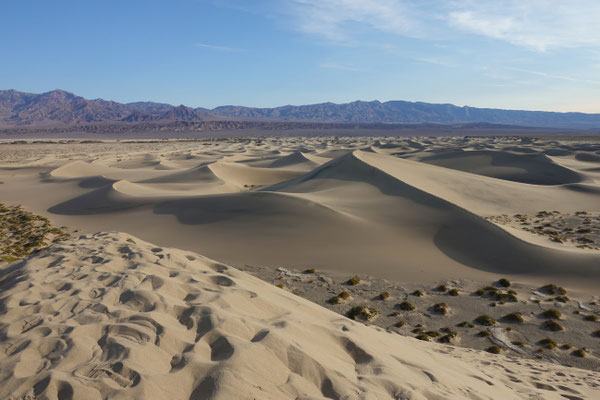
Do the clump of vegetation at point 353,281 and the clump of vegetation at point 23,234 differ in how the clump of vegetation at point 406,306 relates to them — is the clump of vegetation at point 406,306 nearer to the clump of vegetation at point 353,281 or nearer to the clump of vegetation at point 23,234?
the clump of vegetation at point 353,281

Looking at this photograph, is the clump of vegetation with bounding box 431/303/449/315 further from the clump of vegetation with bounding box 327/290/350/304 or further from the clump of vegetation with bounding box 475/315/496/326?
the clump of vegetation with bounding box 327/290/350/304

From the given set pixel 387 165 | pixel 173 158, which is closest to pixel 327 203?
pixel 387 165

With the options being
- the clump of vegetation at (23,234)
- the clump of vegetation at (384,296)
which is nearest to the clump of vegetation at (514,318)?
the clump of vegetation at (384,296)

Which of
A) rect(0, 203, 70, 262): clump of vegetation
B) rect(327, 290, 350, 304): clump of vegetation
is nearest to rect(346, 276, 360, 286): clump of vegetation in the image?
rect(327, 290, 350, 304): clump of vegetation

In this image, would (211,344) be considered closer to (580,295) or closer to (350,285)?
(350,285)

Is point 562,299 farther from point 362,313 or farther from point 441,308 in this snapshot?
point 362,313
